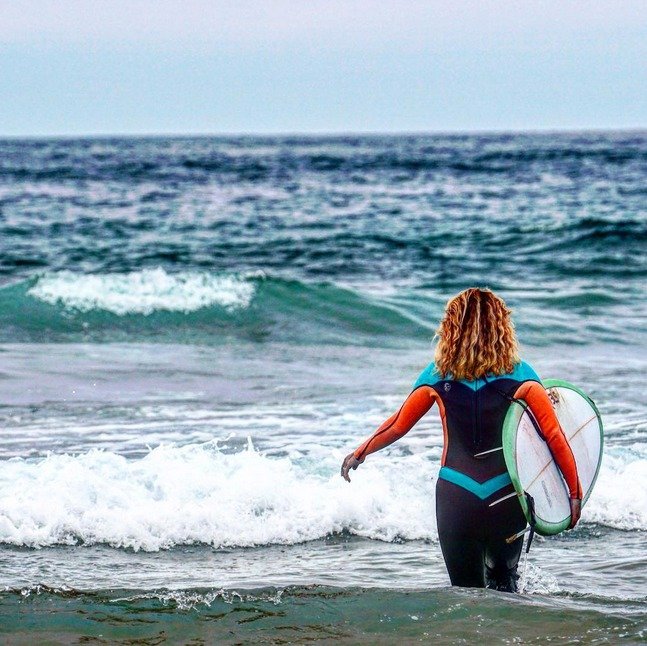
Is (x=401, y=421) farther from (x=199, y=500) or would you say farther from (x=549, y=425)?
(x=199, y=500)

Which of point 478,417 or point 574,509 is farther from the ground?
point 478,417

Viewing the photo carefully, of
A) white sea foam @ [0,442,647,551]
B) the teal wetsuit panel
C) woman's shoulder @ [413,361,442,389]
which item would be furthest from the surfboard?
white sea foam @ [0,442,647,551]

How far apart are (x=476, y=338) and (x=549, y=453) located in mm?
685

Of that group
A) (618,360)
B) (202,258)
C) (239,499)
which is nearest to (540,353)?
(618,360)

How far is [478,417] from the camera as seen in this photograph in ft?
17.1

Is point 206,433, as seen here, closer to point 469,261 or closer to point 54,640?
point 54,640

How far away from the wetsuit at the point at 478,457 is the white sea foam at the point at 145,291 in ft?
43.3

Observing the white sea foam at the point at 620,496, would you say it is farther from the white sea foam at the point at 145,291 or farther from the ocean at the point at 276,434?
the white sea foam at the point at 145,291

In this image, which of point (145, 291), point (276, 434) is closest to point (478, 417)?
point (276, 434)

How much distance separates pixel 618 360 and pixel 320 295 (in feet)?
20.9

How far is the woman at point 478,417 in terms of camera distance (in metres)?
5.17

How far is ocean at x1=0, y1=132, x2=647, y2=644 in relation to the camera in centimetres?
555

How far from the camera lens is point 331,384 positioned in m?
12.4

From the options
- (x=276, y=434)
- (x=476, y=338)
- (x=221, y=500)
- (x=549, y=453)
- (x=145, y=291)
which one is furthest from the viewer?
(x=145, y=291)
